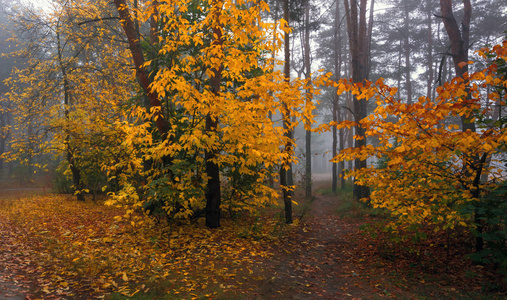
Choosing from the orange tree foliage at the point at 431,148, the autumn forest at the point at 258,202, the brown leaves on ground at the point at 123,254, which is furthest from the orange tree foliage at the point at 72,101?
the orange tree foliage at the point at 431,148

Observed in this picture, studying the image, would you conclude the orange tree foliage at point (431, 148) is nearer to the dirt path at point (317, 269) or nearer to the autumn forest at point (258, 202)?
the autumn forest at point (258, 202)

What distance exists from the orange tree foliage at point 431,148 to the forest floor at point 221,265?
107cm

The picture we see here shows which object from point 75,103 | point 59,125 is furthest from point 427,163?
point 75,103

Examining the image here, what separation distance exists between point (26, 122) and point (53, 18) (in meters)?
4.02

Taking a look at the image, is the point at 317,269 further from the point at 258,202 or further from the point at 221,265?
the point at 258,202

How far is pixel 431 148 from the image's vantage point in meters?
4.60

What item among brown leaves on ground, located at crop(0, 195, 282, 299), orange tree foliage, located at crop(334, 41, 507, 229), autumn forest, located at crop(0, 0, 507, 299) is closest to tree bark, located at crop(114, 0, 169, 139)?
autumn forest, located at crop(0, 0, 507, 299)

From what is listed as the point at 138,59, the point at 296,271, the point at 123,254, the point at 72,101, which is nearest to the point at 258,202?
the point at 296,271

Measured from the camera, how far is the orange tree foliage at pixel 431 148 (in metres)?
4.07

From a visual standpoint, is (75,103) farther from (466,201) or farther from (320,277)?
(466,201)

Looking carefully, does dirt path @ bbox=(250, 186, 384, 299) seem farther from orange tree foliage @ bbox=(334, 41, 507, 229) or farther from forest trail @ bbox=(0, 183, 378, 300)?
orange tree foliage @ bbox=(334, 41, 507, 229)

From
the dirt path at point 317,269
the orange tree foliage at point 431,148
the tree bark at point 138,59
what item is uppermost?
the tree bark at point 138,59

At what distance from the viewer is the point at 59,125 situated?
31.1ft

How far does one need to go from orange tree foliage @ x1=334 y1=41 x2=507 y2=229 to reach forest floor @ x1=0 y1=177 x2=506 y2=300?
42.3 inches
